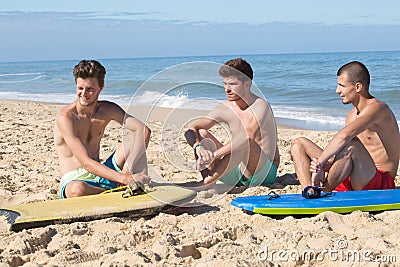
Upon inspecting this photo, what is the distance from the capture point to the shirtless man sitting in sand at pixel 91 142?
4078 mm

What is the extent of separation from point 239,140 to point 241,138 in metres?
0.03

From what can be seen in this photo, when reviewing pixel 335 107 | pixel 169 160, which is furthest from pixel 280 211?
pixel 335 107

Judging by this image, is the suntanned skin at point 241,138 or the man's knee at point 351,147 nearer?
the man's knee at point 351,147

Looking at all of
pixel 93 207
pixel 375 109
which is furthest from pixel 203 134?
pixel 375 109

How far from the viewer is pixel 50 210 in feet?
12.3

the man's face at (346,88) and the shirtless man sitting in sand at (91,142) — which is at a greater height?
the man's face at (346,88)

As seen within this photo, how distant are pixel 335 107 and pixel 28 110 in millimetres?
6623

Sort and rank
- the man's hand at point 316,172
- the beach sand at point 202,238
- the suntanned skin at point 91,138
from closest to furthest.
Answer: the beach sand at point 202,238 → the man's hand at point 316,172 → the suntanned skin at point 91,138

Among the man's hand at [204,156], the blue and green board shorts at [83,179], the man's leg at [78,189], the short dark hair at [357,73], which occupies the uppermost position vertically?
the short dark hair at [357,73]

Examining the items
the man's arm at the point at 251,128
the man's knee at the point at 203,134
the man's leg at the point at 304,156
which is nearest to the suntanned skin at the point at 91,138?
the man's knee at the point at 203,134

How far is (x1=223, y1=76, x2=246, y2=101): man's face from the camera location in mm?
4524

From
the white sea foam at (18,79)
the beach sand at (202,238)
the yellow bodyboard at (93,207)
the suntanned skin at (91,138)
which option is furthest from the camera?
the white sea foam at (18,79)

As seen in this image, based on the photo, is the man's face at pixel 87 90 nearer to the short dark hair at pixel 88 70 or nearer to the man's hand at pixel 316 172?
the short dark hair at pixel 88 70

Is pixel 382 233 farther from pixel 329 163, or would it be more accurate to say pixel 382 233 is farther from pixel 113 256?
pixel 113 256
